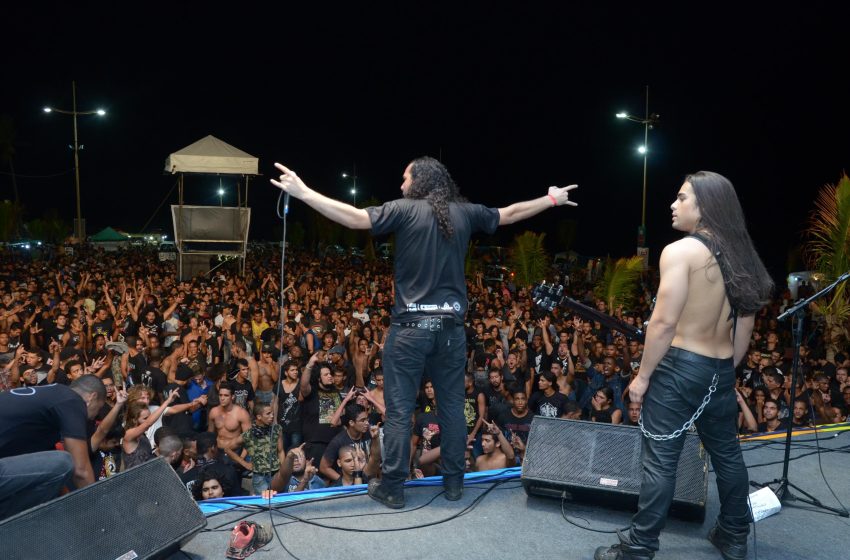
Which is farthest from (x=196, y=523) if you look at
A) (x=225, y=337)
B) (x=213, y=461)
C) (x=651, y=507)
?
(x=225, y=337)

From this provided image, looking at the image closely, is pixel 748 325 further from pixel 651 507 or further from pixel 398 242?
pixel 398 242

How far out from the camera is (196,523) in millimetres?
2666

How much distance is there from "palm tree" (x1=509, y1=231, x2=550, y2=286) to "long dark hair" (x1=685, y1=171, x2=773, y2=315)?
541 inches

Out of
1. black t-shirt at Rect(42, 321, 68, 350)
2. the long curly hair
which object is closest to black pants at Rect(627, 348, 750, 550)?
the long curly hair

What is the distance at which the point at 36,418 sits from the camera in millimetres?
2832

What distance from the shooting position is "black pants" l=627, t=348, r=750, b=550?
2623 mm

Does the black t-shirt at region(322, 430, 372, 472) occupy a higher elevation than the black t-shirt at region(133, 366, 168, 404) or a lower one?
lower

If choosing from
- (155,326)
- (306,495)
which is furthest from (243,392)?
(306,495)

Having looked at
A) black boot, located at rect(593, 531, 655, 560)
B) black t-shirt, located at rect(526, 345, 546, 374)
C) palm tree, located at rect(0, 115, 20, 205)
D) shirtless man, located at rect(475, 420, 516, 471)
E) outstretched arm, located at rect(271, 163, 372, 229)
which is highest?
palm tree, located at rect(0, 115, 20, 205)

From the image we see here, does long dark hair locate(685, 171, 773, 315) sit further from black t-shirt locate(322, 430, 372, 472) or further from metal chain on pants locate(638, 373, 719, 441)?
black t-shirt locate(322, 430, 372, 472)

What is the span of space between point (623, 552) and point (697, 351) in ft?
2.83

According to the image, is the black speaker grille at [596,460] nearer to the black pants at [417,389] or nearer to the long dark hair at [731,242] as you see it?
the black pants at [417,389]

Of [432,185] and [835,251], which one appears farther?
[835,251]

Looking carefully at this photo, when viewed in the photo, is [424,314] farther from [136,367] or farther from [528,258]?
[528,258]
